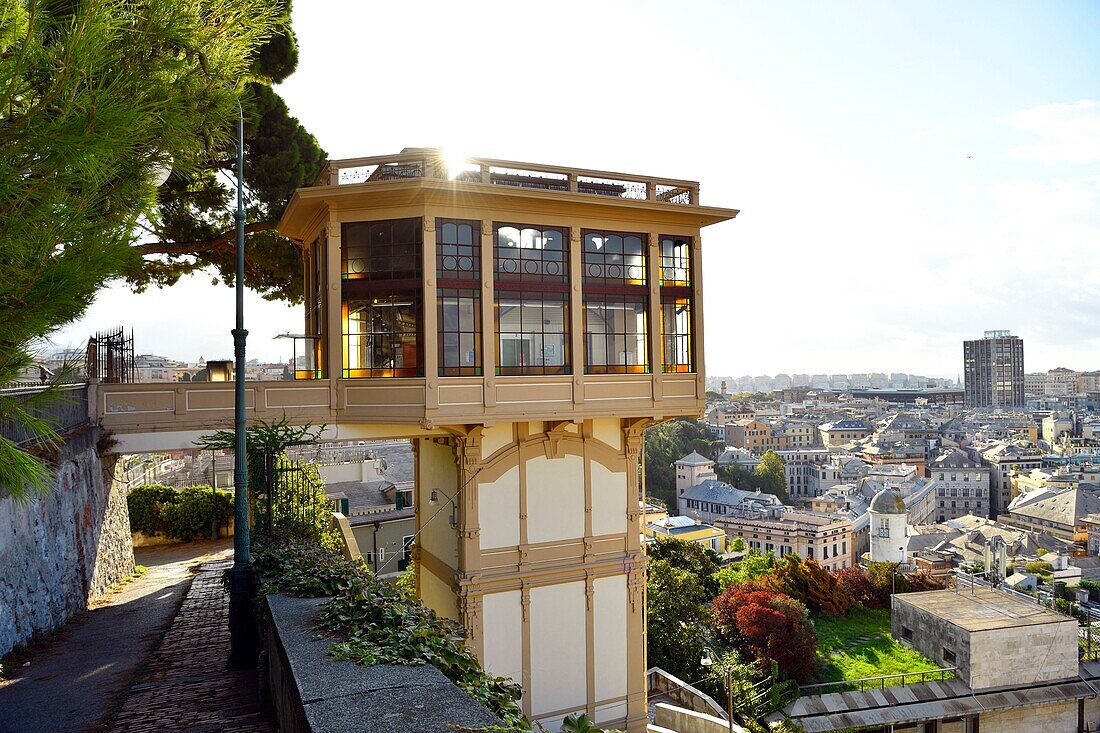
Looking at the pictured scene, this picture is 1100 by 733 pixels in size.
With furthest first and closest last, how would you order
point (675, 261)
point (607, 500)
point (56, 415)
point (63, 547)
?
1. point (675, 261)
2. point (607, 500)
3. point (63, 547)
4. point (56, 415)

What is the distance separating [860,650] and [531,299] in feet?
87.6

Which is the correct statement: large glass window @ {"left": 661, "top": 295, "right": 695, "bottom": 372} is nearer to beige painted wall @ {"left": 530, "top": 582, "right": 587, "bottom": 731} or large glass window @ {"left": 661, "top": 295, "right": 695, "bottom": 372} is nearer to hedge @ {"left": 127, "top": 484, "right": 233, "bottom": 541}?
beige painted wall @ {"left": 530, "top": 582, "right": 587, "bottom": 731}

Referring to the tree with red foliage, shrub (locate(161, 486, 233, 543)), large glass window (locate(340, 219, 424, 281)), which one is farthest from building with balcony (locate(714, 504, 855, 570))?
large glass window (locate(340, 219, 424, 281))

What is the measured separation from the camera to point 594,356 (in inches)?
530

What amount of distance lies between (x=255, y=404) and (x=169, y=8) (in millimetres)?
8855

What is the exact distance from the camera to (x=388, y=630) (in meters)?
4.61

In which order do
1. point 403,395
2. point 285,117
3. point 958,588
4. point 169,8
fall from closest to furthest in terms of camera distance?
point 169,8
point 403,395
point 285,117
point 958,588

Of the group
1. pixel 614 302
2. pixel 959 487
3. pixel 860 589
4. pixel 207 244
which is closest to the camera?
pixel 614 302

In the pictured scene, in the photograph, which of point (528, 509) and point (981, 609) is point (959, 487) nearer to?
point (981, 609)

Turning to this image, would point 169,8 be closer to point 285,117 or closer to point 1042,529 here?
point 285,117

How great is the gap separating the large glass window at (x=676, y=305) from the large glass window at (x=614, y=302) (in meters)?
0.46

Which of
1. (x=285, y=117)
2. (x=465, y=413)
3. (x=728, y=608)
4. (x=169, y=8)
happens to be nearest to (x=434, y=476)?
(x=465, y=413)

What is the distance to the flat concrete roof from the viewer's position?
27.1m

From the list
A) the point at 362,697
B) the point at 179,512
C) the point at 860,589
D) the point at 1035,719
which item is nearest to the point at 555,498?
the point at 362,697
